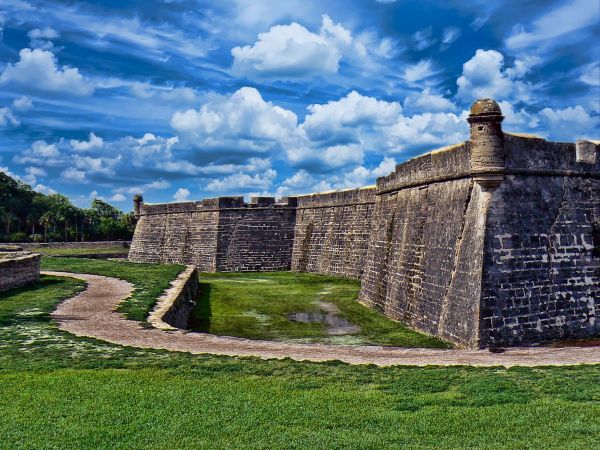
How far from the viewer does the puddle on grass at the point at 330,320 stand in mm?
13680

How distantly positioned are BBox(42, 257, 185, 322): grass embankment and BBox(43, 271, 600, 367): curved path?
4.77 ft

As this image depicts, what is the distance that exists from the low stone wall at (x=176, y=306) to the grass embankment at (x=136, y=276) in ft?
0.74

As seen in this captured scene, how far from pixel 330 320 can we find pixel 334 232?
1182cm

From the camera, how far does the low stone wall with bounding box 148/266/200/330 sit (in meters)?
12.7

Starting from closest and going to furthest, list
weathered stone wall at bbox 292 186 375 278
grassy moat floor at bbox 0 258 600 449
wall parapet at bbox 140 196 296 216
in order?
grassy moat floor at bbox 0 258 600 449, weathered stone wall at bbox 292 186 375 278, wall parapet at bbox 140 196 296 216

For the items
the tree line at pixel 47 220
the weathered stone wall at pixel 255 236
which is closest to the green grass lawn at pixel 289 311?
the weathered stone wall at pixel 255 236

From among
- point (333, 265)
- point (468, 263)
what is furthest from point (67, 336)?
point (333, 265)

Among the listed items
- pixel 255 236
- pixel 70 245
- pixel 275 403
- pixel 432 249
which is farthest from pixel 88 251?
pixel 275 403

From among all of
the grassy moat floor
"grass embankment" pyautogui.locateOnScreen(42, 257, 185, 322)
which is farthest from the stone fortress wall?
"grass embankment" pyautogui.locateOnScreen(42, 257, 185, 322)

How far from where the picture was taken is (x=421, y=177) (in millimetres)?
15148

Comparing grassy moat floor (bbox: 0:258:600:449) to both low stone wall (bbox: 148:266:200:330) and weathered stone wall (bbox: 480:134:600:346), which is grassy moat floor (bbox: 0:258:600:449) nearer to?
weathered stone wall (bbox: 480:134:600:346)

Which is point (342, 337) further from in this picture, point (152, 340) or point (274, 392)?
point (274, 392)

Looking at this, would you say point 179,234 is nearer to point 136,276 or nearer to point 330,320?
point 136,276

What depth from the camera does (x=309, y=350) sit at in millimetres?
9820
